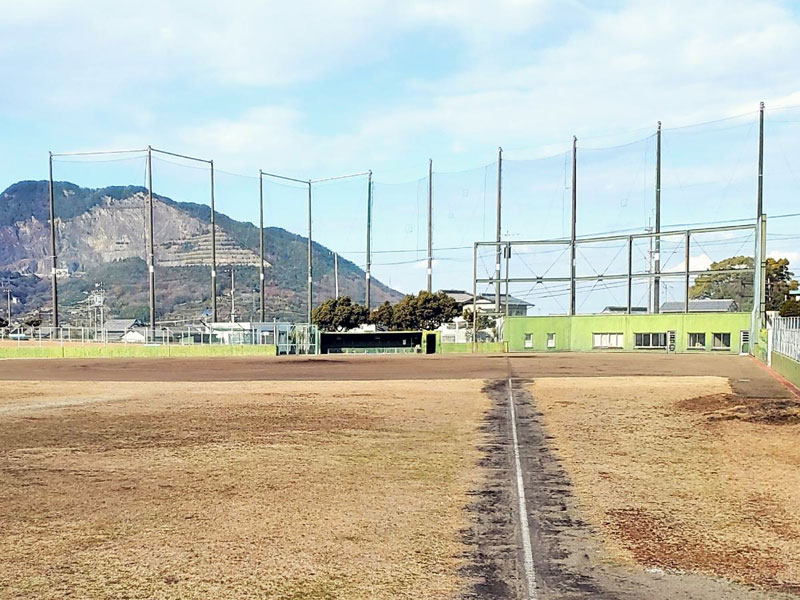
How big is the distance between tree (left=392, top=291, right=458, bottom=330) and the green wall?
2116cm

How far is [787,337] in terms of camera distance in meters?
29.4

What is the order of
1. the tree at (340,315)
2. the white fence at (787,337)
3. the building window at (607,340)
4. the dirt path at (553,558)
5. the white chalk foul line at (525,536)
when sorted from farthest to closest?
the tree at (340,315) → the building window at (607,340) → the white fence at (787,337) → the white chalk foul line at (525,536) → the dirt path at (553,558)

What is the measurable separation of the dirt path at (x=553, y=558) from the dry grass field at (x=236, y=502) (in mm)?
302

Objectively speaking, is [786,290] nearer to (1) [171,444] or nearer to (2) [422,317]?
(2) [422,317]

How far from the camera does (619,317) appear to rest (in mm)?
61094

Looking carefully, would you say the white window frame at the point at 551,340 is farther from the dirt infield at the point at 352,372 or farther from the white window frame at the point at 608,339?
the dirt infield at the point at 352,372

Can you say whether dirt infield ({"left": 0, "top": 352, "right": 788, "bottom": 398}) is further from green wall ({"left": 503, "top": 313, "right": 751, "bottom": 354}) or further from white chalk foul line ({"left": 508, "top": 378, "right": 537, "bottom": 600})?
green wall ({"left": 503, "top": 313, "right": 751, "bottom": 354})

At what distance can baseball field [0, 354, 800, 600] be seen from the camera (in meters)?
6.63

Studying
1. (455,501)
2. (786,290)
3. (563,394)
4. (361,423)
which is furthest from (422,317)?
(455,501)

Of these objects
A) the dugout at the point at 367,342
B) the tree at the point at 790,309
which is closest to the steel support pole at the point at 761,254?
the tree at the point at 790,309

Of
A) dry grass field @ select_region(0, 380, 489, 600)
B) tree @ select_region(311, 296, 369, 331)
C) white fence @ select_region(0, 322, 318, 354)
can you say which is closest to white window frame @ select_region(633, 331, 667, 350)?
white fence @ select_region(0, 322, 318, 354)

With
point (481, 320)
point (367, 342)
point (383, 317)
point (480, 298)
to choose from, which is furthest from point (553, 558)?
point (480, 298)

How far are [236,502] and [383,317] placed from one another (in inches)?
3117

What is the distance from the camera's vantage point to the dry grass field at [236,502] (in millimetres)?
6625
